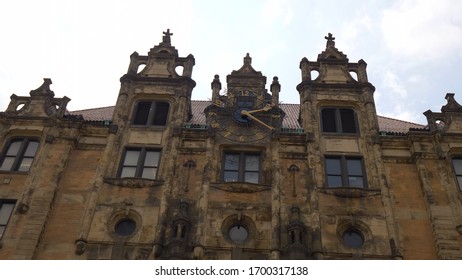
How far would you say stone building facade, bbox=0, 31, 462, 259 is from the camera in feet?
71.2

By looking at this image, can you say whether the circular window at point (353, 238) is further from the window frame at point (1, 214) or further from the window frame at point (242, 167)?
the window frame at point (1, 214)

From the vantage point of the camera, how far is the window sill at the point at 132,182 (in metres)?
23.9

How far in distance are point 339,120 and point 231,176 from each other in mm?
7082

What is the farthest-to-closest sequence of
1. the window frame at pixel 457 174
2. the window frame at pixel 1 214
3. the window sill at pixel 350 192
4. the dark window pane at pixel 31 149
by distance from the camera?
1. the dark window pane at pixel 31 149
2. the window frame at pixel 457 174
3. the window sill at pixel 350 192
4. the window frame at pixel 1 214

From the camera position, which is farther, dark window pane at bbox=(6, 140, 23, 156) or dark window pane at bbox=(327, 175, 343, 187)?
dark window pane at bbox=(6, 140, 23, 156)

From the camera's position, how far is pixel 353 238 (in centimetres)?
2230

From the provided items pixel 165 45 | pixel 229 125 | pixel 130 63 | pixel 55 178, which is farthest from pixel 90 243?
pixel 165 45

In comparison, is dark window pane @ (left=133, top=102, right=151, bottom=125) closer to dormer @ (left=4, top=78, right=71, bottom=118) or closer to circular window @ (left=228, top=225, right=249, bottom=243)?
dormer @ (left=4, top=78, right=71, bottom=118)

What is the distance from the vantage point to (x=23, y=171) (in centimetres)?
2467

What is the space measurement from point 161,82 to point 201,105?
265 inches

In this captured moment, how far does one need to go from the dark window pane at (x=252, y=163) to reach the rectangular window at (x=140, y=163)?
453 cm

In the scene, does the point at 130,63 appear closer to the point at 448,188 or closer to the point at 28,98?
the point at 28,98

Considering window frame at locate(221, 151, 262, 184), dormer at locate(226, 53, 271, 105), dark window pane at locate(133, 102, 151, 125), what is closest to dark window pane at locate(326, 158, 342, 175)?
window frame at locate(221, 151, 262, 184)

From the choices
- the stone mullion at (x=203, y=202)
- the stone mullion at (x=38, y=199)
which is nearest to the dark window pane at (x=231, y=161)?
the stone mullion at (x=203, y=202)
